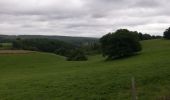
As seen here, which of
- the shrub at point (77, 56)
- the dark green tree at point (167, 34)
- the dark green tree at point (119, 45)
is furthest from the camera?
the dark green tree at point (167, 34)

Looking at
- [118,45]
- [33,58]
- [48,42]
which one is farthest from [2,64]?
[48,42]

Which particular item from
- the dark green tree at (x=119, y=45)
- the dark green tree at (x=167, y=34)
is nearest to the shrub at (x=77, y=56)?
the dark green tree at (x=167, y=34)

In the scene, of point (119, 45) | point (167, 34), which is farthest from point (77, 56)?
point (119, 45)

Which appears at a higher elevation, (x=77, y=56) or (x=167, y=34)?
(x=167, y=34)

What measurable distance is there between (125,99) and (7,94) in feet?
29.5

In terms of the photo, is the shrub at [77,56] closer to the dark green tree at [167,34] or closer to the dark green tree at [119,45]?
the dark green tree at [167,34]

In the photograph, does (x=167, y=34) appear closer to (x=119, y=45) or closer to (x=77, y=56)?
(x=77, y=56)

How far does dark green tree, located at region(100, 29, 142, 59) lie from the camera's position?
239 ft

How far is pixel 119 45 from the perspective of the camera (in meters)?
73.2

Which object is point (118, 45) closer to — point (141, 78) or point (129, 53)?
point (129, 53)

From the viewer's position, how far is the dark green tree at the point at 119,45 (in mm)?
72938

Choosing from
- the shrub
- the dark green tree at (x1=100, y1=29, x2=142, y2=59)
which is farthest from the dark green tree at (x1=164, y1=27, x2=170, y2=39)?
the dark green tree at (x1=100, y1=29, x2=142, y2=59)

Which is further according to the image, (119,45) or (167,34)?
(167,34)

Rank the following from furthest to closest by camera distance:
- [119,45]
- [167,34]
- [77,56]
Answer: [167,34] → [77,56] → [119,45]
